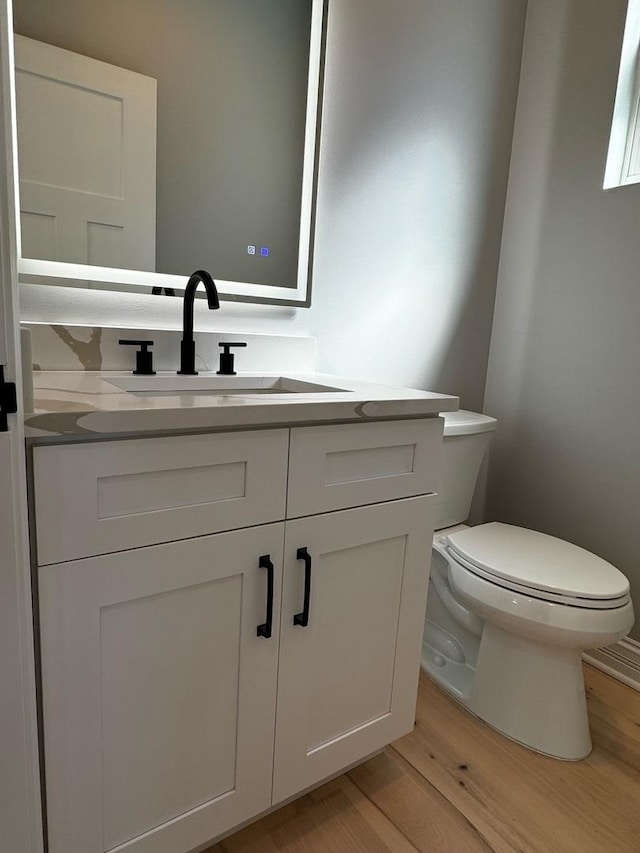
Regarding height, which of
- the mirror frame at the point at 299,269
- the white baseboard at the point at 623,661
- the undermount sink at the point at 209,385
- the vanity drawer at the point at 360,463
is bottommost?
the white baseboard at the point at 623,661

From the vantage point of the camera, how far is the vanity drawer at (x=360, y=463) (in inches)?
38.6

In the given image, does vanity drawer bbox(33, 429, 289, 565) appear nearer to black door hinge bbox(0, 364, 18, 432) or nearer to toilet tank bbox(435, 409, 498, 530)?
black door hinge bbox(0, 364, 18, 432)

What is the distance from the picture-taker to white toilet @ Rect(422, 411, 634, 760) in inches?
51.9

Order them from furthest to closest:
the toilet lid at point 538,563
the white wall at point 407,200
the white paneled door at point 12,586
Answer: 1. the white wall at point 407,200
2. the toilet lid at point 538,563
3. the white paneled door at point 12,586

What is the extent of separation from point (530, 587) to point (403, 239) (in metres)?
1.08

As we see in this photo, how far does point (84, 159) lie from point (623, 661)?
79.6 inches

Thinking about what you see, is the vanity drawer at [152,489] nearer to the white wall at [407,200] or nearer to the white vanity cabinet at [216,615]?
the white vanity cabinet at [216,615]

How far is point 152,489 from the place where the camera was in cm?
82

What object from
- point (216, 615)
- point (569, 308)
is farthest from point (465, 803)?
point (569, 308)

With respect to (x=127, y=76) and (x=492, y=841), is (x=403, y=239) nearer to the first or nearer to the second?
(x=127, y=76)

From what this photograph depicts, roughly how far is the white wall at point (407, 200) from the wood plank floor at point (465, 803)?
41.1 inches

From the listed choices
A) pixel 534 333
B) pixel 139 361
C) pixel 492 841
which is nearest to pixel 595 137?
pixel 534 333

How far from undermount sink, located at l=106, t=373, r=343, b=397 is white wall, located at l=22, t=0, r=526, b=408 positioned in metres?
0.19

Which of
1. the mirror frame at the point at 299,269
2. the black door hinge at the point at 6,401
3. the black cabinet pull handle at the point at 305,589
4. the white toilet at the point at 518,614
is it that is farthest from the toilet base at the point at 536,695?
the black door hinge at the point at 6,401
